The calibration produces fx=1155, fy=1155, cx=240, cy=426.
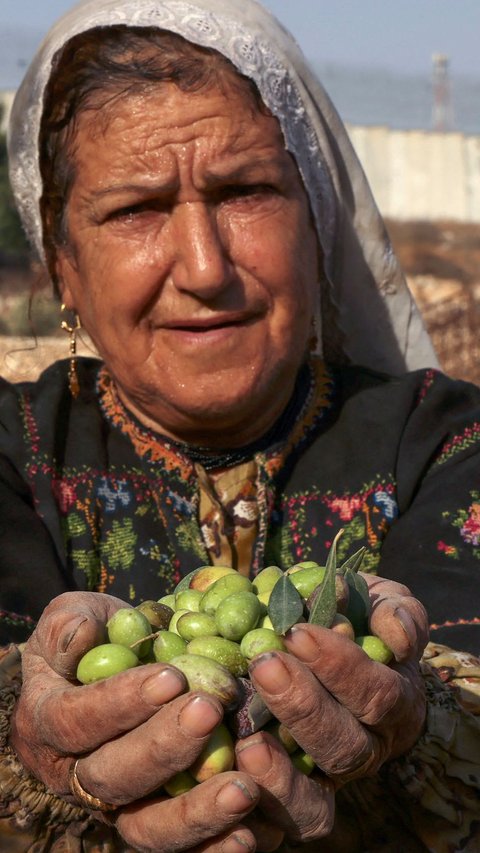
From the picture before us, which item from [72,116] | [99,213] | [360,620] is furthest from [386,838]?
[72,116]

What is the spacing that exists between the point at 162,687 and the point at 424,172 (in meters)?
40.2

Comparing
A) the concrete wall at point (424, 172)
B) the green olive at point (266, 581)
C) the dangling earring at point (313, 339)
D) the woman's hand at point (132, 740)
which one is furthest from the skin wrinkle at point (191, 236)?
the concrete wall at point (424, 172)

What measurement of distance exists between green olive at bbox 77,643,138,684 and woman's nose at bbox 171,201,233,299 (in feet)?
3.46

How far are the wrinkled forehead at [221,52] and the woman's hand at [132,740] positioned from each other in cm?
140

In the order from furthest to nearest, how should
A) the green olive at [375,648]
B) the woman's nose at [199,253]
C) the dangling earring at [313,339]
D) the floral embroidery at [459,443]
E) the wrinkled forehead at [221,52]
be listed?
the dangling earring at [313,339], the floral embroidery at [459,443], the wrinkled forehead at [221,52], the woman's nose at [199,253], the green olive at [375,648]

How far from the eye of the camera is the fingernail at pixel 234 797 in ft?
5.19

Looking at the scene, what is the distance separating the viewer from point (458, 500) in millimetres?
2672

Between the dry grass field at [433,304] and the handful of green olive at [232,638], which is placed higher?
the handful of green olive at [232,638]

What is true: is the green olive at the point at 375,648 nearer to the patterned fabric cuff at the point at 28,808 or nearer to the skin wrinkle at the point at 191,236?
the patterned fabric cuff at the point at 28,808

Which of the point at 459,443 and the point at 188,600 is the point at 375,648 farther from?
the point at 459,443

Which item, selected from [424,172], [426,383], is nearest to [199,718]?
[426,383]

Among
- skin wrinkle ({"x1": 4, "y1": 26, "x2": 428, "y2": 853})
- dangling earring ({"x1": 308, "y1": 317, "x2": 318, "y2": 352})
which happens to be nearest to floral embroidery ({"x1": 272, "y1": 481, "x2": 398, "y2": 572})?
skin wrinkle ({"x1": 4, "y1": 26, "x2": 428, "y2": 853})

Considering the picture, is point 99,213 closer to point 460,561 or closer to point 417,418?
point 417,418

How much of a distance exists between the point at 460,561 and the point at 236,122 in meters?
1.12
